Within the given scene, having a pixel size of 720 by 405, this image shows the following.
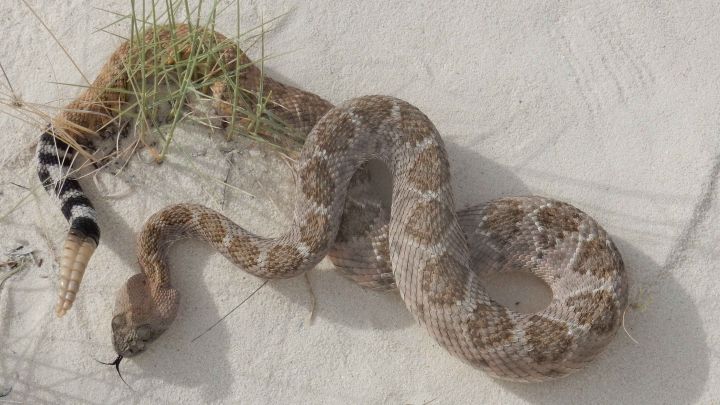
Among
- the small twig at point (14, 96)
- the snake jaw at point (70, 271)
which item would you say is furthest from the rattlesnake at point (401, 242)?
the small twig at point (14, 96)

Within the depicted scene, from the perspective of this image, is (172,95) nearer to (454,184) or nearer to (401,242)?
(401,242)

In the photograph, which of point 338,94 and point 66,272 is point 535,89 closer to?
point 338,94

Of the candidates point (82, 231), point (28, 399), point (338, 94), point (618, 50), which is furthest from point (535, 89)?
point (28, 399)

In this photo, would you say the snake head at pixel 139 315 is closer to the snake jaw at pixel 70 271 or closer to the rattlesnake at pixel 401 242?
the rattlesnake at pixel 401 242

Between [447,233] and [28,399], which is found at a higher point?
[447,233]

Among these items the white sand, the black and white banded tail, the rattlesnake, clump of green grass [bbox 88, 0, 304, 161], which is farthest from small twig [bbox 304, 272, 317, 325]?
the black and white banded tail

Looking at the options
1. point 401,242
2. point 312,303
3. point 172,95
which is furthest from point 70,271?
point 401,242
